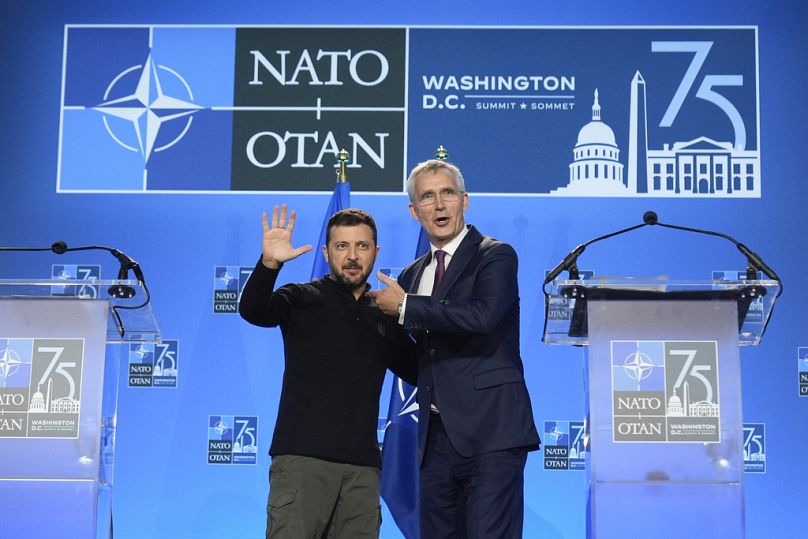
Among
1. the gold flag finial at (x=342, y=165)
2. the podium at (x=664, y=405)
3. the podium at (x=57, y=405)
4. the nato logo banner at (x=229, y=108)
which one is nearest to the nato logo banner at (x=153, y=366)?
the nato logo banner at (x=229, y=108)

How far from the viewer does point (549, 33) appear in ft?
19.4

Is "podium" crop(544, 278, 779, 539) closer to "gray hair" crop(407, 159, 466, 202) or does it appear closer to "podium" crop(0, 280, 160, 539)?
"gray hair" crop(407, 159, 466, 202)

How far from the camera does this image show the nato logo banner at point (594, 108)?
226 inches

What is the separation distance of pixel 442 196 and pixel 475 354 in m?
0.61

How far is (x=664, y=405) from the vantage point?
2928 mm

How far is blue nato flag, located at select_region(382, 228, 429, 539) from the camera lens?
15.9 feet

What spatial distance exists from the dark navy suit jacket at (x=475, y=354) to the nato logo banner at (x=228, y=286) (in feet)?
8.58

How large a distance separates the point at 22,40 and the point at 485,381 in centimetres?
436

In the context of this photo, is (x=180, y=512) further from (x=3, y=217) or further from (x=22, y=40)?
(x=22, y=40)

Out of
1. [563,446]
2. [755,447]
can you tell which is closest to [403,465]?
[563,446]

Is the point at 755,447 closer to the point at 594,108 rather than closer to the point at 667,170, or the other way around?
the point at 667,170

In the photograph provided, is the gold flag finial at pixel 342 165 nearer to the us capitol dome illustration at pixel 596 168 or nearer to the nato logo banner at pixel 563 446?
the us capitol dome illustration at pixel 596 168

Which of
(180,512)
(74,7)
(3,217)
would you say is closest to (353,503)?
(180,512)

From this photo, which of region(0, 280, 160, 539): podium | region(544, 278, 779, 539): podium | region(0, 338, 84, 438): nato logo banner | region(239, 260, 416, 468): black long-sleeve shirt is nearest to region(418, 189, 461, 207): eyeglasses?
region(239, 260, 416, 468): black long-sleeve shirt
